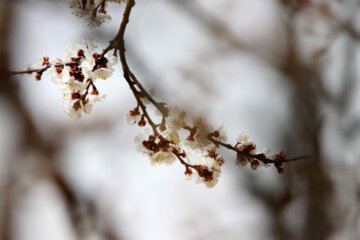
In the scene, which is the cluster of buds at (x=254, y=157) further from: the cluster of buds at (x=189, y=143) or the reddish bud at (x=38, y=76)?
the reddish bud at (x=38, y=76)

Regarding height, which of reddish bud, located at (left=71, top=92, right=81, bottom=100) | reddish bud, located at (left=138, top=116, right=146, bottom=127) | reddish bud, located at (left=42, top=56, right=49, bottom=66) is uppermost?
reddish bud, located at (left=42, top=56, right=49, bottom=66)

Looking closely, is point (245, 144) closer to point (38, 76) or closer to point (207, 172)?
point (207, 172)

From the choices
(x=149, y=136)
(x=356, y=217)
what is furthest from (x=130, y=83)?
(x=356, y=217)

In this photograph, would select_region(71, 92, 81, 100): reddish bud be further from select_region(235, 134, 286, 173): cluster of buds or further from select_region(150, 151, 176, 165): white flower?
select_region(235, 134, 286, 173): cluster of buds

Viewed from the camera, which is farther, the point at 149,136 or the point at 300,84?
the point at 300,84

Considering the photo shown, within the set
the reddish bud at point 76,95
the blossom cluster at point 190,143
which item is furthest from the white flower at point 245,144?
the reddish bud at point 76,95

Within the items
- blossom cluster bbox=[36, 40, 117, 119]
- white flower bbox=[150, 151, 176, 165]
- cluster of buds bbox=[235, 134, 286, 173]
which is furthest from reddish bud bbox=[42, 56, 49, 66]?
cluster of buds bbox=[235, 134, 286, 173]

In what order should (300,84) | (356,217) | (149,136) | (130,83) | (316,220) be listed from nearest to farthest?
(130,83), (149,136), (356,217), (316,220), (300,84)

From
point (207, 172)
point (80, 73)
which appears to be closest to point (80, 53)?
point (80, 73)

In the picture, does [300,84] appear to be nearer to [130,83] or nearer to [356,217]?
[356,217]
